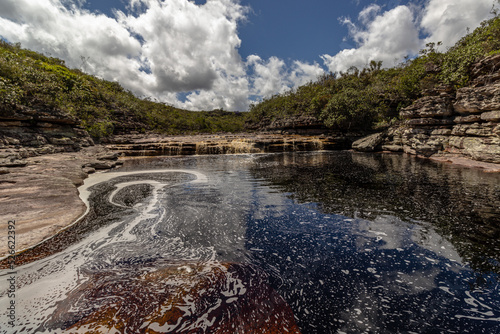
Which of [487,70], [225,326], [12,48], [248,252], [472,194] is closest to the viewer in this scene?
[225,326]

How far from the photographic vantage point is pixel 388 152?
23.3 metres

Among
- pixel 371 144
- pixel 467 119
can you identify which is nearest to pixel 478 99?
pixel 467 119

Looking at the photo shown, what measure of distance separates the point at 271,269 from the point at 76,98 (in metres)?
40.0

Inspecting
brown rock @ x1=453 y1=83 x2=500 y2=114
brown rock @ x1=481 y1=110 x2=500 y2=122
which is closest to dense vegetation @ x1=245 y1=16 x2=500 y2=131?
brown rock @ x1=453 y1=83 x2=500 y2=114

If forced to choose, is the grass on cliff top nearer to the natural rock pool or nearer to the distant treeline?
the distant treeline

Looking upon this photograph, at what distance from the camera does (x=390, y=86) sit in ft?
96.4

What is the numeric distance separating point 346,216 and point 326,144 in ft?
77.0

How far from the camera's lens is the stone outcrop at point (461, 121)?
13906mm

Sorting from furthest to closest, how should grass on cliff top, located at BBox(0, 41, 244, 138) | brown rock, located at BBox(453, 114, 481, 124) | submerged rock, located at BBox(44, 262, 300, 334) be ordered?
grass on cliff top, located at BBox(0, 41, 244, 138), brown rock, located at BBox(453, 114, 481, 124), submerged rock, located at BBox(44, 262, 300, 334)

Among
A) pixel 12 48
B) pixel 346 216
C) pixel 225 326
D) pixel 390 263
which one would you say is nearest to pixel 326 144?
pixel 346 216

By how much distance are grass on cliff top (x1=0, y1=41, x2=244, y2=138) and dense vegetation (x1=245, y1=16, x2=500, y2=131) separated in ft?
92.8

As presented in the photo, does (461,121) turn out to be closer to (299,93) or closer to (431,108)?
(431,108)

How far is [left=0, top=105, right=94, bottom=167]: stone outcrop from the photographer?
1442 centimetres

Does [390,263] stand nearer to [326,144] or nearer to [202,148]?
[202,148]
